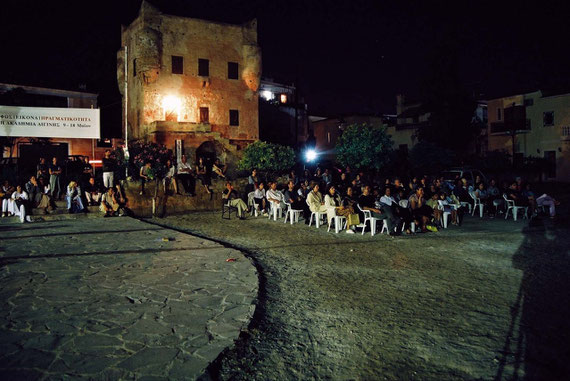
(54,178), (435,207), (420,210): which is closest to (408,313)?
(420,210)

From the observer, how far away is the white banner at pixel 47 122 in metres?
17.0

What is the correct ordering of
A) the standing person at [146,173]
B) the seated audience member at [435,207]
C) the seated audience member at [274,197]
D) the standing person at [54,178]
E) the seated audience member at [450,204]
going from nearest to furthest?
1. the seated audience member at [435,207]
2. the seated audience member at [450,204]
3. the seated audience member at [274,197]
4. the standing person at [54,178]
5. the standing person at [146,173]

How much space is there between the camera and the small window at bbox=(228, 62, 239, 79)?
3340cm

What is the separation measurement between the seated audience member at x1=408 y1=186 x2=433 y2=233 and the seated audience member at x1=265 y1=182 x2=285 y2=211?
15.7ft

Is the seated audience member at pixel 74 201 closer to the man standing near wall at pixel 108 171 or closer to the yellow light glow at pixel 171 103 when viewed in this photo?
the man standing near wall at pixel 108 171

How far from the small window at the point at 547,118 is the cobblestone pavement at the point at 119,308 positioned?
33.2 m

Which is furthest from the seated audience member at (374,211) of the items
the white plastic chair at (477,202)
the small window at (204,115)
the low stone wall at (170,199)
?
the small window at (204,115)

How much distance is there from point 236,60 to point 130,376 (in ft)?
108

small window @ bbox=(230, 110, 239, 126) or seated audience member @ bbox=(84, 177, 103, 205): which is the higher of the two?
small window @ bbox=(230, 110, 239, 126)

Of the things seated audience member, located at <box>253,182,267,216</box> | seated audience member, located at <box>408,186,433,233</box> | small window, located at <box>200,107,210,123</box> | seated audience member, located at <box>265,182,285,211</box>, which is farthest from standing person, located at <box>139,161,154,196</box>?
small window, located at <box>200,107,210,123</box>

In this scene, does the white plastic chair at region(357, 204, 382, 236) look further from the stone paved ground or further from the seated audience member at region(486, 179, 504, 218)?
the seated audience member at region(486, 179, 504, 218)

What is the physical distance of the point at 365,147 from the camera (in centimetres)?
2919

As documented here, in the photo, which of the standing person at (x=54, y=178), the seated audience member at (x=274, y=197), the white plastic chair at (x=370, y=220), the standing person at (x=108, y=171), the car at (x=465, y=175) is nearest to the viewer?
the white plastic chair at (x=370, y=220)

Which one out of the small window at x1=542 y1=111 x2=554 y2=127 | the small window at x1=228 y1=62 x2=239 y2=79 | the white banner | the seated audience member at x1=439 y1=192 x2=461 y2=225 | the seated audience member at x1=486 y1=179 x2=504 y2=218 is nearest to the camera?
the seated audience member at x1=439 y1=192 x2=461 y2=225
